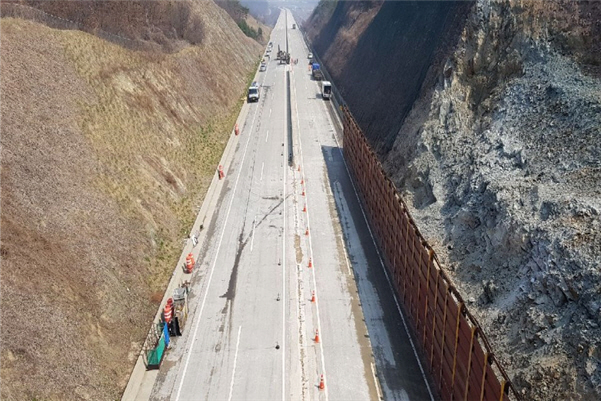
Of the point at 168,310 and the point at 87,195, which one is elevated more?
the point at 87,195

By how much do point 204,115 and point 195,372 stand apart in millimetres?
31634

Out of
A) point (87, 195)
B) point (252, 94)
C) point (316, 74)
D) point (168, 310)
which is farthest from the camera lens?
point (316, 74)

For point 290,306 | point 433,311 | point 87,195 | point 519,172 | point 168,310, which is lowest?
point 168,310

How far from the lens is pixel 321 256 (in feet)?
84.3

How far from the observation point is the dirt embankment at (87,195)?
16547 millimetres

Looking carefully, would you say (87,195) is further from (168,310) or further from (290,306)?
(290,306)

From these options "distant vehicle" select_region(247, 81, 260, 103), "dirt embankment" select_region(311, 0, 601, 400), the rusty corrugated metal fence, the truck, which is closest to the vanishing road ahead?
the rusty corrugated metal fence

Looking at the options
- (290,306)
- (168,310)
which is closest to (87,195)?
(168,310)

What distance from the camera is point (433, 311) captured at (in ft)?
55.2

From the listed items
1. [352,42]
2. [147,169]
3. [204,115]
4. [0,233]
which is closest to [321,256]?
[147,169]

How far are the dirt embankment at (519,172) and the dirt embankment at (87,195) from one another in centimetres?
1384

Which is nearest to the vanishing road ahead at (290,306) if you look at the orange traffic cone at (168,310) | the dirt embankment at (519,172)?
the orange traffic cone at (168,310)

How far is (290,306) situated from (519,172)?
11722 mm

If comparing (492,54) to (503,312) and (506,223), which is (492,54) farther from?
(503,312)
